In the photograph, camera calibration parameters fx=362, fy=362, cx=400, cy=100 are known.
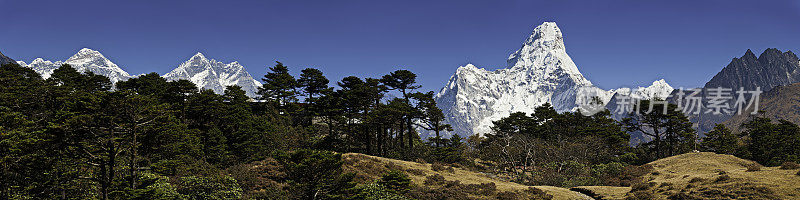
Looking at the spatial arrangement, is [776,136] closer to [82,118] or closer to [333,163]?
[333,163]

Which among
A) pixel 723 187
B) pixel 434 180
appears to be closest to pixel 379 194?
pixel 434 180

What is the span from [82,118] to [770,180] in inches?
1462

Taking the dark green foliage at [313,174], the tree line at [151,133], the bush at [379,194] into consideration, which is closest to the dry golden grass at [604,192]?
the bush at [379,194]

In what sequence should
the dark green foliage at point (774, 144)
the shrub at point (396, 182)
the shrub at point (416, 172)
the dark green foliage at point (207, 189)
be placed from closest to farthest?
the dark green foliage at point (207, 189)
the shrub at point (396, 182)
the shrub at point (416, 172)
the dark green foliage at point (774, 144)

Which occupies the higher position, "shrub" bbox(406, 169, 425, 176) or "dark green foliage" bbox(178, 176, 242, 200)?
"dark green foliage" bbox(178, 176, 242, 200)

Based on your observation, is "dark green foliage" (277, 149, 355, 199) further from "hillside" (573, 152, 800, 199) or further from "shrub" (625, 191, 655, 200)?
"hillside" (573, 152, 800, 199)

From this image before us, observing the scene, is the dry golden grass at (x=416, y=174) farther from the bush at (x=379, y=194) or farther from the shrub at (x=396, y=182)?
the shrub at (x=396, y=182)

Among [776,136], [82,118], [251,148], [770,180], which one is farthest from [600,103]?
[82,118]

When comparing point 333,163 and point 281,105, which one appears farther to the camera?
point 281,105

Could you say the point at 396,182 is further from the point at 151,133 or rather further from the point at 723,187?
the point at 723,187

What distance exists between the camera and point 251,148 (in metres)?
35.7

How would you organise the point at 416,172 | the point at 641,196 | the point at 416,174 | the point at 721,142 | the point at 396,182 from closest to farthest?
the point at 396,182
the point at 641,196
the point at 416,174
the point at 416,172
the point at 721,142

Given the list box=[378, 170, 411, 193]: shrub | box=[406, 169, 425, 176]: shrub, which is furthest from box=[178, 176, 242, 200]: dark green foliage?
box=[406, 169, 425, 176]: shrub

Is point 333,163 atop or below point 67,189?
atop
